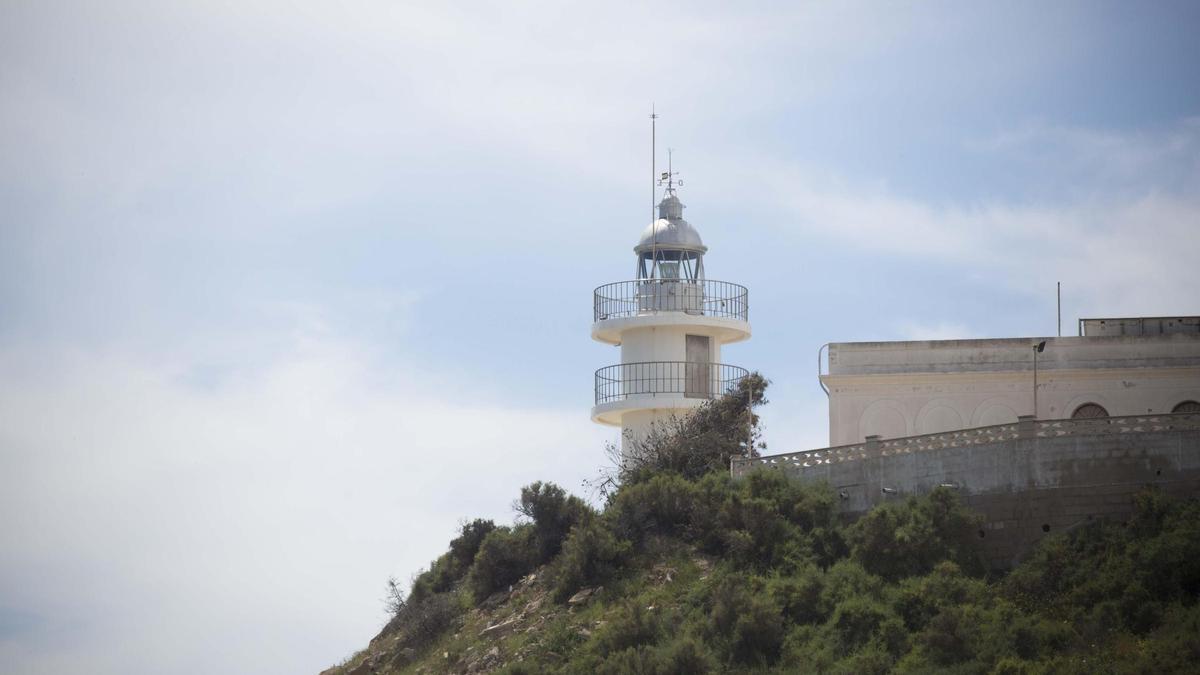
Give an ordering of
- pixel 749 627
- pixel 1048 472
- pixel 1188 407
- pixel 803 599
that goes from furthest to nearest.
Answer: pixel 1188 407 < pixel 1048 472 < pixel 803 599 < pixel 749 627

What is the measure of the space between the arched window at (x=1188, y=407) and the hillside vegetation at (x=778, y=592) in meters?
5.63

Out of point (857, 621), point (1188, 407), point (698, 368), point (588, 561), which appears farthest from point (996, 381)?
point (588, 561)

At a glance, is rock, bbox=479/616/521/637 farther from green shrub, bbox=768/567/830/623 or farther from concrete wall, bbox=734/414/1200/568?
concrete wall, bbox=734/414/1200/568

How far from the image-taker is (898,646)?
32.3 metres

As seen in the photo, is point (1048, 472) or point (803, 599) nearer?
point (803, 599)

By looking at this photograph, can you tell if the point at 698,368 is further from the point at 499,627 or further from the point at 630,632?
the point at 630,632

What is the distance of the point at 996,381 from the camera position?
3891cm

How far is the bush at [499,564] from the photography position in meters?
38.3

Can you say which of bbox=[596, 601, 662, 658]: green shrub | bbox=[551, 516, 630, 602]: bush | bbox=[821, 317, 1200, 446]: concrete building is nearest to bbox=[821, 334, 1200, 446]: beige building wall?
bbox=[821, 317, 1200, 446]: concrete building

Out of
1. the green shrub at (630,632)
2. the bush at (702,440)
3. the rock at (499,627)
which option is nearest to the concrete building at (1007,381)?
the bush at (702,440)

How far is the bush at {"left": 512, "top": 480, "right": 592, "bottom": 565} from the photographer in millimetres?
38469

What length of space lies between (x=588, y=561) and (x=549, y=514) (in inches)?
97.9

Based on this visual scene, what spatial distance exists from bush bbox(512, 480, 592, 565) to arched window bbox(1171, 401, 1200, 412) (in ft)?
39.5

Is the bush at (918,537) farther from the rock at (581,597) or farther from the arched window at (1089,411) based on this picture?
the arched window at (1089,411)
